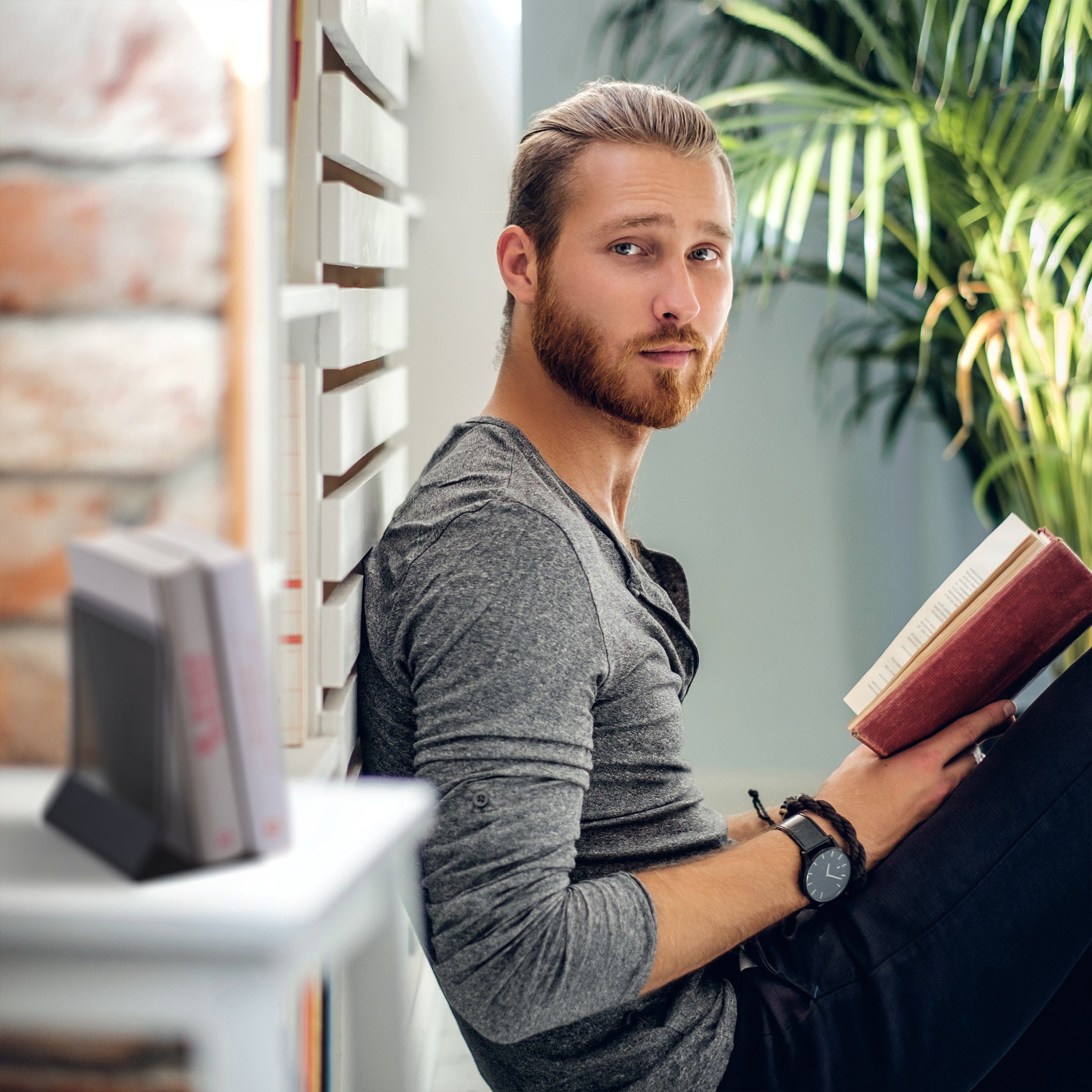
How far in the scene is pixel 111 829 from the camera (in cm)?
38

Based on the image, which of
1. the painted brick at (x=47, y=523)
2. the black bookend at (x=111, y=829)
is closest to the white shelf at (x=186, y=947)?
the black bookend at (x=111, y=829)

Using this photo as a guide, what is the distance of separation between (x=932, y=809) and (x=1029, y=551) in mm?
272

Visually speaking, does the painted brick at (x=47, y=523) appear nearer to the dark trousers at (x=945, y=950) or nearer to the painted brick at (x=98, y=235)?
the painted brick at (x=98, y=235)

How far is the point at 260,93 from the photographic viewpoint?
45 centimetres

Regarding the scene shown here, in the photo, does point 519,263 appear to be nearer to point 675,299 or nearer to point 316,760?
point 675,299

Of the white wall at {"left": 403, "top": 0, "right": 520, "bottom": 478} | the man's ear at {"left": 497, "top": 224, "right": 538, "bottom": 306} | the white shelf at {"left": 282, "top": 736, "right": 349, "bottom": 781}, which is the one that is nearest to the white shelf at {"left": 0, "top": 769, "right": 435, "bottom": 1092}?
the white shelf at {"left": 282, "top": 736, "right": 349, "bottom": 781}

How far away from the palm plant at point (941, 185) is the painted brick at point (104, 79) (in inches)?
50.0

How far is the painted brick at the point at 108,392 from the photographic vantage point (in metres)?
0.44

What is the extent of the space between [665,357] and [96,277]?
2.55 feet

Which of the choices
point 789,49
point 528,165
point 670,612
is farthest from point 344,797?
point 789,49

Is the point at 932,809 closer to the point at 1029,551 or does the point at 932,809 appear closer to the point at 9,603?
the point at 1029,551

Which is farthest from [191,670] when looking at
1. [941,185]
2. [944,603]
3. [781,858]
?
[941,185]

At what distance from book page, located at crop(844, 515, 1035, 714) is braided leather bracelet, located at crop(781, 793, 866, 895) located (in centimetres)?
10

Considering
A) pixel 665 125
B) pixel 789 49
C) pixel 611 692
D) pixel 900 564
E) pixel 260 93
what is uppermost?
pixel 789 49
